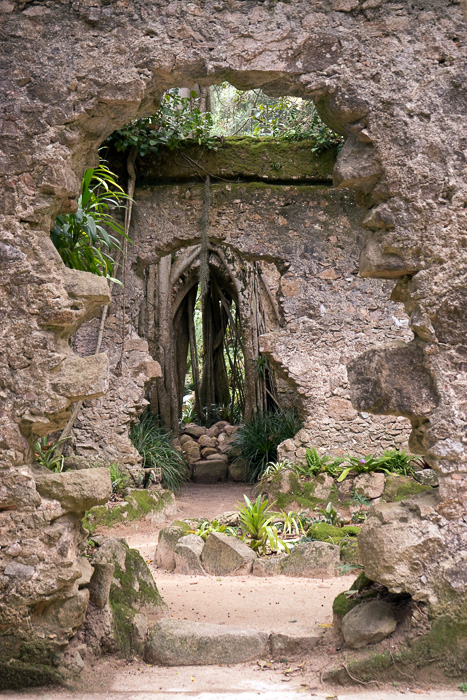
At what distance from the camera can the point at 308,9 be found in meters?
3.33

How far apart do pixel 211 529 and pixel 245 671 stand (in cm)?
268

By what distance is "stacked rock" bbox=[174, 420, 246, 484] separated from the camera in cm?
940

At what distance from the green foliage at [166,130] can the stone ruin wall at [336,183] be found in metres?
3.67

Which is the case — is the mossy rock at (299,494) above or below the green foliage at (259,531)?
above

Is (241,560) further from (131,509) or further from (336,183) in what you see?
(336,183)

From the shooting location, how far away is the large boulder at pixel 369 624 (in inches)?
119

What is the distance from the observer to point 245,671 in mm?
3160

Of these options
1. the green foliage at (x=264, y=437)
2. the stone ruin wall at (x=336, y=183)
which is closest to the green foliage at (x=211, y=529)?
the green foliage at (x=264, y=437)

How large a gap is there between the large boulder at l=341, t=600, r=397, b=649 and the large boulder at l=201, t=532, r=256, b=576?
1954 mm

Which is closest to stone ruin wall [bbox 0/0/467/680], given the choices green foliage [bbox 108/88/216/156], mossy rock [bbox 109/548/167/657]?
mossy rock [bbox 109/548/167/657]

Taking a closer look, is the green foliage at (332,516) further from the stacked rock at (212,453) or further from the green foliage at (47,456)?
the stacked rock at (212,453)

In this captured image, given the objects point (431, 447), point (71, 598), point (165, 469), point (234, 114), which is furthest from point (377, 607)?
Result: point (234, 114)

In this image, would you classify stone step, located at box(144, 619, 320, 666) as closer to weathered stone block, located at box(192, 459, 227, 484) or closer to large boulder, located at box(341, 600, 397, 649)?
large boulder, located at box(341, 600, 397, 649)

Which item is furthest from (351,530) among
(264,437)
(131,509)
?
(264,437)
